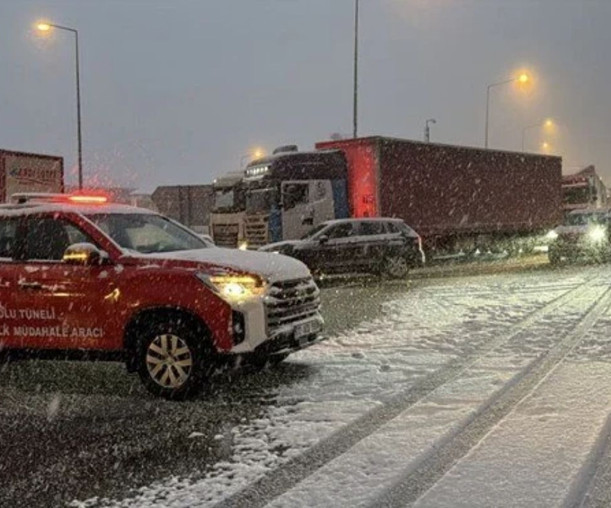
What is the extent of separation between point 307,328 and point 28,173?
13529 millimetres

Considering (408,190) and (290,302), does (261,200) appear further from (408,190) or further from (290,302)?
(290,302)

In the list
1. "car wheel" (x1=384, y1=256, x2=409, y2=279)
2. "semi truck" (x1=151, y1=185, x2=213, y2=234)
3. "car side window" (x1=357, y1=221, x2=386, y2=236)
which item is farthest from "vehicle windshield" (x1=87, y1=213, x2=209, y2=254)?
"semi truck" (x1=151, y1=185, x2=213, y2=234)

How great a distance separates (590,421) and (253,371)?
3.60 metres

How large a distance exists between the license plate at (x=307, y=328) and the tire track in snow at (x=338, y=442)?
1.16m

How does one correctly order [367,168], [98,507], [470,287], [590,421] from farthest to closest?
[367,168] → [470,287] → [590,421] → [98,507]

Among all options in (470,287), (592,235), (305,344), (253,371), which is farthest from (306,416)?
(592,235)

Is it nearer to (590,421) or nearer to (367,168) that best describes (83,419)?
(590,421)

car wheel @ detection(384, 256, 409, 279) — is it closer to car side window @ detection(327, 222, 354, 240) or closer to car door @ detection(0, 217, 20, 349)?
car side window @ detection(327, 222, 354, 240)

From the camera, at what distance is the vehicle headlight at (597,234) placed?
2422 cm

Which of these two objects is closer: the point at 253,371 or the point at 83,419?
the point at 83,419

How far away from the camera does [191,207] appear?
39688mm

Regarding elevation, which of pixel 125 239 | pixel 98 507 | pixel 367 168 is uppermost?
pixel 367 168

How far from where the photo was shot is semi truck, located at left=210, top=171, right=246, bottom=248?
20938 millimetres

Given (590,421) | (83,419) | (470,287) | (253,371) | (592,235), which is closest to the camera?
(590,421)
